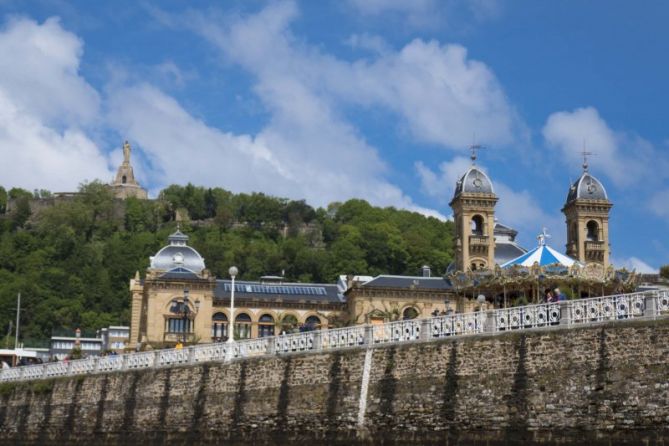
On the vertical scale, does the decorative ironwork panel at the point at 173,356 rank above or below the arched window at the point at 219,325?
below

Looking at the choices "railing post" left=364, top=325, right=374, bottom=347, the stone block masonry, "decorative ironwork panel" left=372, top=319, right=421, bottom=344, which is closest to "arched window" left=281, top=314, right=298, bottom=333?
the stone block masonry

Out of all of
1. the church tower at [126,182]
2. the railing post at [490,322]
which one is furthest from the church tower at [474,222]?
the church tower at [126,182]

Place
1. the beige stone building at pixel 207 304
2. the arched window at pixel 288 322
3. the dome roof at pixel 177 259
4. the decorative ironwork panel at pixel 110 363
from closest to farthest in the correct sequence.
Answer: the decorative ironwork panel at pixel 110 363
the beige stone building at pixel 207 304
the arched window at pixel 288 322
the dome roof at pixel 177 259

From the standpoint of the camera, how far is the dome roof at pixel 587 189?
89.6 meters

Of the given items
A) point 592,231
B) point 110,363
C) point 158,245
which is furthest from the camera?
point 158,245

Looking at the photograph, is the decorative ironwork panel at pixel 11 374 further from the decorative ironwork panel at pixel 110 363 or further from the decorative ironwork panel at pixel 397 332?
the decorative ironwork panel at pixel 397 332

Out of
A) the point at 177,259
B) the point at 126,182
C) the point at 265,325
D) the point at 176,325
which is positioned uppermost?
the point at 126,182

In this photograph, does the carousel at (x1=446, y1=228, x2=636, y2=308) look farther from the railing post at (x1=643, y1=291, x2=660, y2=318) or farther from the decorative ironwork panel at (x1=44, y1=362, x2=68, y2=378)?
the decorative ironwork panel at (x1=44, y1=362, x2=68, y2=378)

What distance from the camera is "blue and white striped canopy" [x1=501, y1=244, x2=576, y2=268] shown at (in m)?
40.0

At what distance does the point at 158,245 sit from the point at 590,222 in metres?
65.3

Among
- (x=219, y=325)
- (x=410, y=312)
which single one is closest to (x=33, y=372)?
(x=219, y=325)

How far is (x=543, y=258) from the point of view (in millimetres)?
40812

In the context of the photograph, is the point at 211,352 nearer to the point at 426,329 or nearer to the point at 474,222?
the point at 426,329

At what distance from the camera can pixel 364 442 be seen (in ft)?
105
